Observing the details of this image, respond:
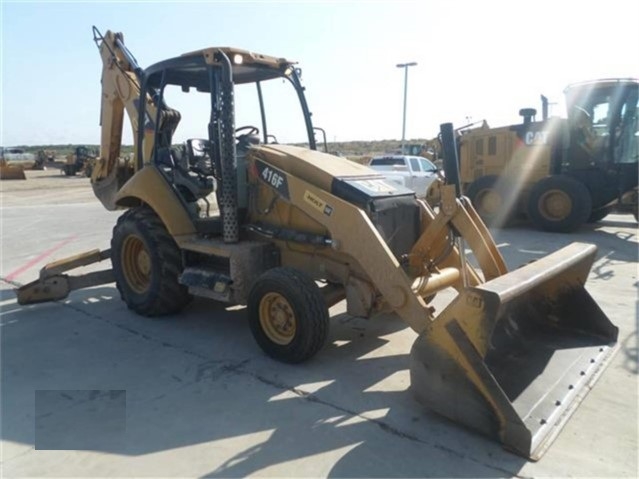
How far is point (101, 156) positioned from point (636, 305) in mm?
6759

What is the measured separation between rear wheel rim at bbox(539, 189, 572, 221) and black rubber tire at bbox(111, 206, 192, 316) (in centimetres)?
827

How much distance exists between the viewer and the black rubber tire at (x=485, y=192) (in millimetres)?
11867

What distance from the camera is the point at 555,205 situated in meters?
10.7

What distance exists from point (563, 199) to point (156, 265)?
8.66m

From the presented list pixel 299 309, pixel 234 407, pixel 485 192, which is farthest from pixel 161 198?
pixel 485 192

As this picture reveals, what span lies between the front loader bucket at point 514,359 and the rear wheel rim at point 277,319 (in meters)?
1.17

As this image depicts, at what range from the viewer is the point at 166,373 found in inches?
161

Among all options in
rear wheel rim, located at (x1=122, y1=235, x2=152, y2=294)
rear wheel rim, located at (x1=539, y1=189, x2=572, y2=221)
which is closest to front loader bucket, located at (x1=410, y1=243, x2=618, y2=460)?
rear wheel rim, located at (x1=122, y1=235, x2=152, y2=294)

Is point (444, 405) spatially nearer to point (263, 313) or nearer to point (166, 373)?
point (263, 313)

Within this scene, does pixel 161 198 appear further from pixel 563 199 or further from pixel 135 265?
pixel 563 199

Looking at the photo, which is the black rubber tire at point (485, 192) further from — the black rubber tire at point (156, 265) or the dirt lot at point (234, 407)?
the black rubber tire at point (156, 265)

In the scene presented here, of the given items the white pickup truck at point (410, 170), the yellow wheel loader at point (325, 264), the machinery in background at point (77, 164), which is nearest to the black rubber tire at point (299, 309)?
the yellow wheel loader at point (325, 264)

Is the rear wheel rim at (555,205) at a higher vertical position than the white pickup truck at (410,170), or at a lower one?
lower

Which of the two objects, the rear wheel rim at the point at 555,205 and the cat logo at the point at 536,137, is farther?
the cat logo at the point at 536,137
